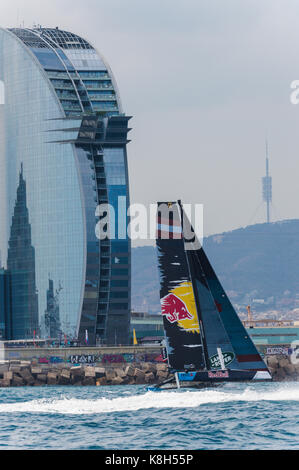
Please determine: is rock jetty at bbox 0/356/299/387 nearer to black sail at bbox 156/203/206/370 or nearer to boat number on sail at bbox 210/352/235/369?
boat number on sail at bbox 210/352/235/369

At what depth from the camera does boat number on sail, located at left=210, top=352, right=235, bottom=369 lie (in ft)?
226

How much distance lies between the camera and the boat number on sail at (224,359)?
68.8 m

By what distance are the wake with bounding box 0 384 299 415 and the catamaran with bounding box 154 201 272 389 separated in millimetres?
1488

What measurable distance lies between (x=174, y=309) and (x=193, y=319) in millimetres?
1533

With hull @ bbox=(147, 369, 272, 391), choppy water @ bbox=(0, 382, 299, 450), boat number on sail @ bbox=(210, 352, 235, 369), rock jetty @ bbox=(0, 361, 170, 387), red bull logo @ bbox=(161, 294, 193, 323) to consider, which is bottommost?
rock jetty @ bbox=(0, 361, 170, 387)

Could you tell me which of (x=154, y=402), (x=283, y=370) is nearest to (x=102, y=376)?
(x=283, y=370)

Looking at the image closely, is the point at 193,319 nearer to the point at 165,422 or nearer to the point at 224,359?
the point at 224,359

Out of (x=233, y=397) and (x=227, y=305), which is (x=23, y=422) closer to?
(x=233, y=397)

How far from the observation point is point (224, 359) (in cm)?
6944

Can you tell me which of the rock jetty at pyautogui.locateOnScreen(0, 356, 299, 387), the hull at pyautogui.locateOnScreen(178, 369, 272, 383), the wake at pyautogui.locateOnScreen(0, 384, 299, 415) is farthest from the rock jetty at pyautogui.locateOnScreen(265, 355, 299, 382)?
the wake at pyautogui.locateOnScreen(0, 384, 299, 415)

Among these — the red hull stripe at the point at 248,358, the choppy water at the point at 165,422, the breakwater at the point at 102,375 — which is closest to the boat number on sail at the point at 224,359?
the red hull stripe at the point at 248,358

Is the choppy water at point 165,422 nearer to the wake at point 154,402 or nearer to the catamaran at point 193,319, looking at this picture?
the wake at point 154,402

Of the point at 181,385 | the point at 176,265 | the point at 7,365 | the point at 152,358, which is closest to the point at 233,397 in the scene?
the point at 181,385
